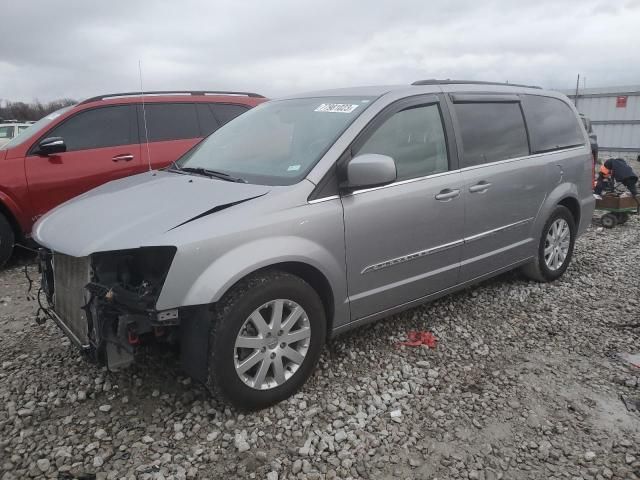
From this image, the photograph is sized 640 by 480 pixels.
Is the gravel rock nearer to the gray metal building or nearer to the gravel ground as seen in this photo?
the gravel ground

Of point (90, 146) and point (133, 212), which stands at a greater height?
point (90, 146)

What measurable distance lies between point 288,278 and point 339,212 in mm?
502

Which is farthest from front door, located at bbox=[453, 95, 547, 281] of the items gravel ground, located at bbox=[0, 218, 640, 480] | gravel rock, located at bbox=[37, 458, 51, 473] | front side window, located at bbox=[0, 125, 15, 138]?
front side window, located at bbox=[0, 125, 15, 138]

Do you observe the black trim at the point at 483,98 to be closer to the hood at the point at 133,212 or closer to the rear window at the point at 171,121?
the hood at the point at 133,212

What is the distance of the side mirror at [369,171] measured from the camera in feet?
9.32

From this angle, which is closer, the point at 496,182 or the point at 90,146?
the point at 496,182

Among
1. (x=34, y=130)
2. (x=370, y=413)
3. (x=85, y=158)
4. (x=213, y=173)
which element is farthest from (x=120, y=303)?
(x=34, y=130)

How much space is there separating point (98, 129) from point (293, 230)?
13.2ft

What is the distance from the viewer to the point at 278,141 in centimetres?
335

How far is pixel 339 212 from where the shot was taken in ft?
9.61

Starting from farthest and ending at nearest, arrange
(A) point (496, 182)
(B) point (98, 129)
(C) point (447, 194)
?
(B) point (98, 129) < (A) point (496, 182) < (C) point (447, 194)

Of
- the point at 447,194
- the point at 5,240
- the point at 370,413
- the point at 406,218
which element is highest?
the point at 447,194

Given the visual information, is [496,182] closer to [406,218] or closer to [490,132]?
[490,132]

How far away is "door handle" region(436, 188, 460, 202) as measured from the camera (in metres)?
3.46
